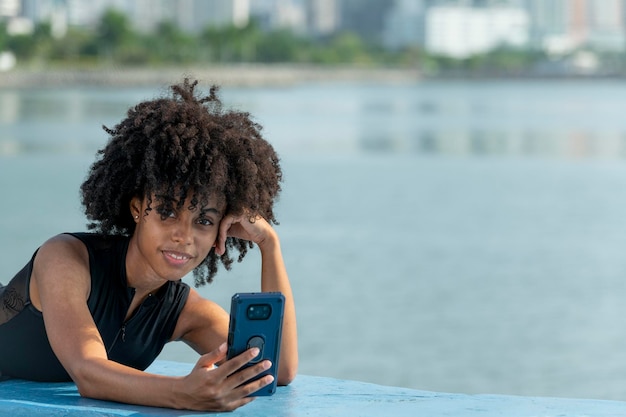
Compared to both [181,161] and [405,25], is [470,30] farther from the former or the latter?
[181,161]

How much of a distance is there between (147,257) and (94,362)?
0.95 ft

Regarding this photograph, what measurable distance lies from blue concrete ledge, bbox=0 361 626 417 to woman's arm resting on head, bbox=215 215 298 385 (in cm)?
7

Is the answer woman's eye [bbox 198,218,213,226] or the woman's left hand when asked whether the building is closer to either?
the woman's left hand

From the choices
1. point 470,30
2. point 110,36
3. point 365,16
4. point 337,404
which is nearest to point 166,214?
point 337,404

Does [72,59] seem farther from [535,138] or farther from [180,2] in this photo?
[180,2]

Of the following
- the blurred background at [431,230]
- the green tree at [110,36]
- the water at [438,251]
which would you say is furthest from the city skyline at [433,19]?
the water at [438,251]

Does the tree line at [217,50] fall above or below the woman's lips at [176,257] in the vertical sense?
below

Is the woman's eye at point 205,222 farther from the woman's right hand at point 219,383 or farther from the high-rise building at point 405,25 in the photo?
the high-rise building at point 405,25

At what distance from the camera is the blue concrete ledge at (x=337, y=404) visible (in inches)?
106

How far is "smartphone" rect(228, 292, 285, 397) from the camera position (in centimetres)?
266

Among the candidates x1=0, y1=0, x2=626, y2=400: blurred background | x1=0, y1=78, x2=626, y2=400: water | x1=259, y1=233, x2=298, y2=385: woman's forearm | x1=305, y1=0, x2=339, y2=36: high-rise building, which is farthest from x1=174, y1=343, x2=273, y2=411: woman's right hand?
x1=305, y1=0, x2=339, y2=36: high-rise building

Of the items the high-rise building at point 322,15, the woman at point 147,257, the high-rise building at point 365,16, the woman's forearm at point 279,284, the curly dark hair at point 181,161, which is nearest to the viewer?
the woman at point 147,257

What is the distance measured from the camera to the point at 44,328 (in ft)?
9.61

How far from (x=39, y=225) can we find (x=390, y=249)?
483cm
